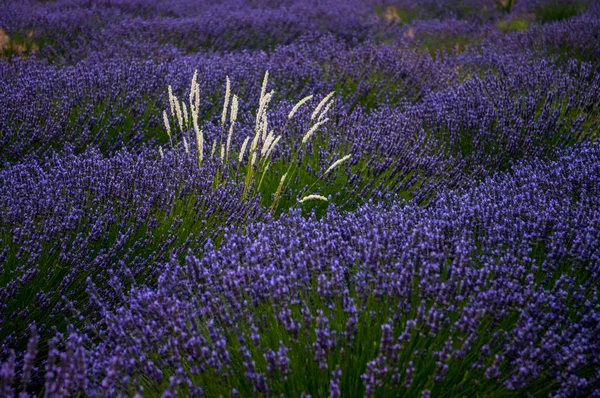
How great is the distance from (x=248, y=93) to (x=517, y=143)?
216 cm

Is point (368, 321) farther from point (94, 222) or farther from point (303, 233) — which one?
point (94, 222)

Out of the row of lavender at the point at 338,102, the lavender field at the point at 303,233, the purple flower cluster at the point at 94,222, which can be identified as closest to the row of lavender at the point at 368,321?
the lavender field at the point at 303,233

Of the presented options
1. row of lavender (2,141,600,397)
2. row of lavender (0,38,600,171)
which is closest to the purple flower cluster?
row of lavender (2,141,600,397)

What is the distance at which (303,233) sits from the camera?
234 cm

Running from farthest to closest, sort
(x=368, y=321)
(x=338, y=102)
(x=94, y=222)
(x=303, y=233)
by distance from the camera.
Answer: (x=338, y=102) → (x=94, y=222) → (x=303, y=233) → (x=368, y=321)

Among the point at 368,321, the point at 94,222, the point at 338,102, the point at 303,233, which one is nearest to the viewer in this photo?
the point at 368,321

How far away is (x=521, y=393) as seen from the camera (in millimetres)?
1649

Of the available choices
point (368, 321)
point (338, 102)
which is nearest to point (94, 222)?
point (368, 321)

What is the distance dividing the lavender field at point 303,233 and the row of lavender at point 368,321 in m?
0.01

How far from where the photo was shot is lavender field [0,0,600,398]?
5.54 feet

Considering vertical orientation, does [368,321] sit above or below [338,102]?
above

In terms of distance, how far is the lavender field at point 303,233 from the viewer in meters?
1.69

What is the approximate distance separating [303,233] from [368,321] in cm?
60

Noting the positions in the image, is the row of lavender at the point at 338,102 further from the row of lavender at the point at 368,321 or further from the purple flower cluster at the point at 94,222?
the row of lavender at the point at 368,321
